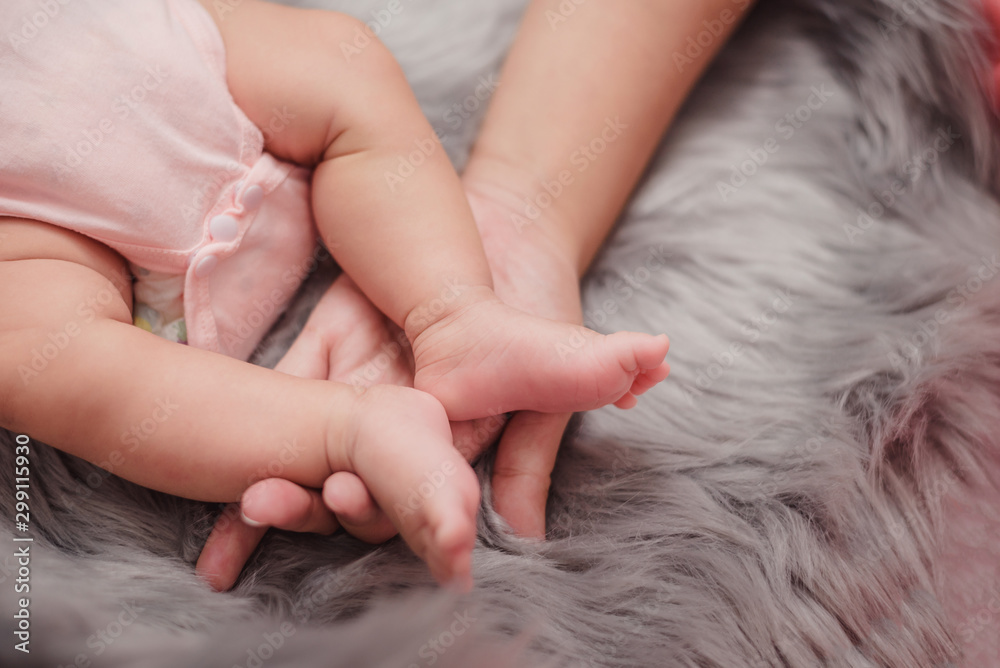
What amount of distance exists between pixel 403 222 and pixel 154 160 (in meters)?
0.26

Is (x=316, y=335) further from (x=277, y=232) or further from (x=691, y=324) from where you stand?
(x=691, y=324)

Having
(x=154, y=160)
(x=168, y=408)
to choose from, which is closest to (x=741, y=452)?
(x=168, y=408)

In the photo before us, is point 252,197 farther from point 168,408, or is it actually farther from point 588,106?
point 588,106

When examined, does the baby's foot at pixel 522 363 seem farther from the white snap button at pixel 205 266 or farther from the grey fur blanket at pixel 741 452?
the white snap button at pixel 205 266

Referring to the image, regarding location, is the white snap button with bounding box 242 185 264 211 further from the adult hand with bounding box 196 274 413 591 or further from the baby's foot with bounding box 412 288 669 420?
the baby's foot with bounding box 412 288 669 420

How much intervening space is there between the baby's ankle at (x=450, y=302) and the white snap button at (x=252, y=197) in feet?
0.73

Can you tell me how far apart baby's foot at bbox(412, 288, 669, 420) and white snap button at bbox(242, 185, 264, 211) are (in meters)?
0.24

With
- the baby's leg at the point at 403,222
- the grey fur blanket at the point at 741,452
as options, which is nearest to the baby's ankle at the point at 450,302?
the baby's leg at the point at 403,222

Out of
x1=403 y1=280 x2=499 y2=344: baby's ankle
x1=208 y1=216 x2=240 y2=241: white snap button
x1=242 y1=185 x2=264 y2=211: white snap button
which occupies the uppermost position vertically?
x1=403 y1=280 x2=499 y2=344: baby's ankle

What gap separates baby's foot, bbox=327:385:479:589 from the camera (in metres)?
0.50

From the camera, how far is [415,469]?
535mm

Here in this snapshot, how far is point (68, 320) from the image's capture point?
61 cm

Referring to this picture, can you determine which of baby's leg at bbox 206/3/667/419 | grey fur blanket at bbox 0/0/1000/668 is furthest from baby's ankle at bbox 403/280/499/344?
grey fur blanket at bbox 0/0/1000/668

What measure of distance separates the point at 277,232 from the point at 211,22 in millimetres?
240
